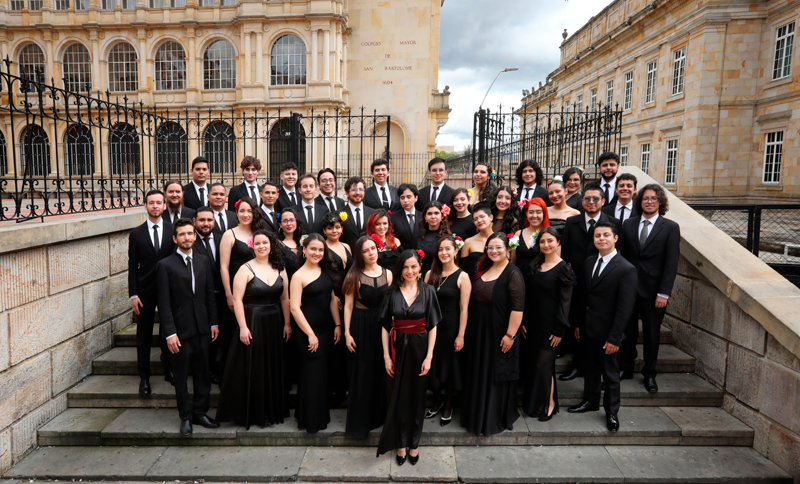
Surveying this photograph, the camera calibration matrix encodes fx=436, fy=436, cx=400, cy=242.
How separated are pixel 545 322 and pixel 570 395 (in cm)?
108

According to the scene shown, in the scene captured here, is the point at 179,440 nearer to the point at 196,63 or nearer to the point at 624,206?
the point at 624,206

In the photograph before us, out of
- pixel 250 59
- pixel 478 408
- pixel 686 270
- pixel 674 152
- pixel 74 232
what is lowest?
pixel 478 408

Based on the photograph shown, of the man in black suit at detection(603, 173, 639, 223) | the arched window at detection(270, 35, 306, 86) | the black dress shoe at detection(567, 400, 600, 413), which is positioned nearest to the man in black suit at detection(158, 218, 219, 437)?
the black dress shoe at detection(567, 400, 600, 413)

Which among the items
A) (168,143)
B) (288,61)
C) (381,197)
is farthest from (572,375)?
(288,61)

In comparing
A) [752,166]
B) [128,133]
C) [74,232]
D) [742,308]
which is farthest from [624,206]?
[752,166]

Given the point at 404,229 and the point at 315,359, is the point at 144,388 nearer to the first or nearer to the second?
the point at 315,359

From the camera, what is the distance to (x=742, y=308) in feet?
14.6

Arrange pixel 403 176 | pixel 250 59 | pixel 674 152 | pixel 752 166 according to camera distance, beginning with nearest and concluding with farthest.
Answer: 1. pixel 752 166
2. pixel 674 152
3. pixel 403 176
4. pixel 250 59

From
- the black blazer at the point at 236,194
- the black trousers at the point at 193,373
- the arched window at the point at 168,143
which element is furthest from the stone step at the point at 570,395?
the arched window at the point at 168,143

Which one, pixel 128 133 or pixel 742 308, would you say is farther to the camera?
pixel 128 133

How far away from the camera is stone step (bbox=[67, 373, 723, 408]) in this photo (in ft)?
15.8

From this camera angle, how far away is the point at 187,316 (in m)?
4.28

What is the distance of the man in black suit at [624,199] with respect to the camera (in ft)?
16.8

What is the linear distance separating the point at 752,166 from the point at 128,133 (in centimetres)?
2191
